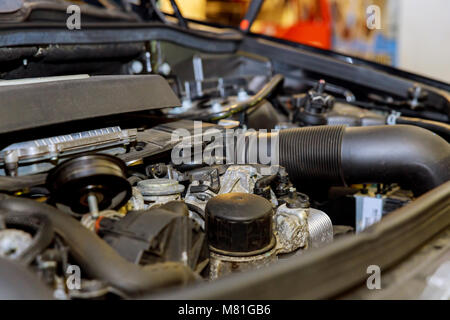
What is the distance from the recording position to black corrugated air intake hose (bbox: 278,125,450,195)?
126cm

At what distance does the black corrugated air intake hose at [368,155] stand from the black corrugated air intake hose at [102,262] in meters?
0.67

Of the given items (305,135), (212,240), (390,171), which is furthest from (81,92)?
(390,171)

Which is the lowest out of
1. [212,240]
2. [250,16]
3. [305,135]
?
[212,240]

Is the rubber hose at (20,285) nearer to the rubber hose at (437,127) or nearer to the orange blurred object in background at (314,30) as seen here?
the rubber hose at (437,127)

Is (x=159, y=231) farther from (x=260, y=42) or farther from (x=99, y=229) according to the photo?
(x=260, y=42)

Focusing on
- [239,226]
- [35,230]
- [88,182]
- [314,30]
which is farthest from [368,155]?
[314,30]

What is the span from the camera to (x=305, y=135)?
4.65ft

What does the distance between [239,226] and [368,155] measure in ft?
1.71

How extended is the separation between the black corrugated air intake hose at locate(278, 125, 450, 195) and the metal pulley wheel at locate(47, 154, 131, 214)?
62 centimetres

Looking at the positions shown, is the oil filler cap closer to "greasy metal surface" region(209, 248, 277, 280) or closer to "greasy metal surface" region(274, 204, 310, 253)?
"greasy metal surface" region(209, 248, 277, 280)

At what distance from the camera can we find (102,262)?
83cm

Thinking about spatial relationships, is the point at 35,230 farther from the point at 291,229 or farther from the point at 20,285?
the point at 291,229

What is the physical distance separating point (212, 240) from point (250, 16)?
1.80 meters

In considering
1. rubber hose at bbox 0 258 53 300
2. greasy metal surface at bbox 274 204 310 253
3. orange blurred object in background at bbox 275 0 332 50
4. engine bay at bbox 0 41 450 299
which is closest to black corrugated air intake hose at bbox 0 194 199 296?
engine bay at bbox 0 41 450 299
